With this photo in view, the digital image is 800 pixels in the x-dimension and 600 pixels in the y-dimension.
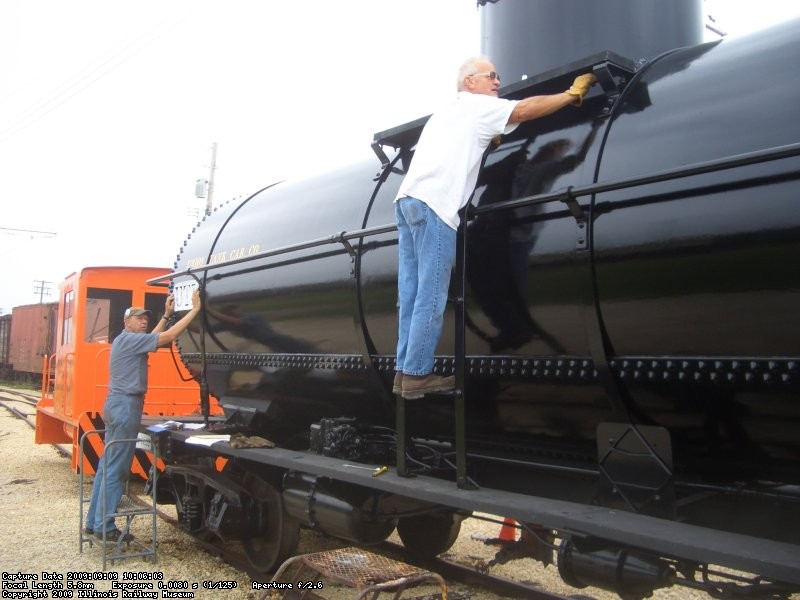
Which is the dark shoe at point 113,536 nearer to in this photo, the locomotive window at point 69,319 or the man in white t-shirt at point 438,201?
the locomotive window at point 69,319

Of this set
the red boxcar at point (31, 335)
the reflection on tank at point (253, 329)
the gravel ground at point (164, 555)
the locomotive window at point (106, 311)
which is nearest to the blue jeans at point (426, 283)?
the reflection on tank at point (253, 329)

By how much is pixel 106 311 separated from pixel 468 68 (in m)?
8.31

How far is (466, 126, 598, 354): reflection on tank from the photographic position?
335cm

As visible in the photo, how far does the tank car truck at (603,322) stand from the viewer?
265 centimetres

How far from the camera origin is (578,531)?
2.81 m

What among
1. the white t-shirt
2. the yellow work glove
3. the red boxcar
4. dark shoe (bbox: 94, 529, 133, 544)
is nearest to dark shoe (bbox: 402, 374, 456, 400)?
the white t-shirt

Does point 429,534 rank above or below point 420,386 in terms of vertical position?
below

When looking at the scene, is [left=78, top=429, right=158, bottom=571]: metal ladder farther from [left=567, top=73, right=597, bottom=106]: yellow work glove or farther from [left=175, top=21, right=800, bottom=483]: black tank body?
[left=567, top=73, right=597, bottom=106]: yellow work glove

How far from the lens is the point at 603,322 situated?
307 cm

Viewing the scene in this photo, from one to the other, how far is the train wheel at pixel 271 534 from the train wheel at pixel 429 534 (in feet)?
3.35

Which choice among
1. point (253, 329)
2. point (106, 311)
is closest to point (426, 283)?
point (253, 329)

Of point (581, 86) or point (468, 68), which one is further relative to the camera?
point (468, 68)

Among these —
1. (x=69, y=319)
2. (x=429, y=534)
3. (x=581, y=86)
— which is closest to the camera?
(x=581, y=86)

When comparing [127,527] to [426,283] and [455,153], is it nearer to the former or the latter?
[426,283]
